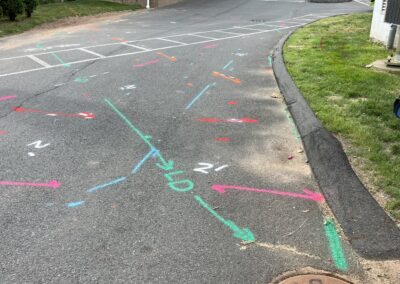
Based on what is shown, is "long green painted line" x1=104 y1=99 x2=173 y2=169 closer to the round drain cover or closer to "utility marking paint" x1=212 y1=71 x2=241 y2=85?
the round drain cover

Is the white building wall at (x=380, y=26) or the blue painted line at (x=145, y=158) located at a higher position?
the white building wall at (x=380, y=26)

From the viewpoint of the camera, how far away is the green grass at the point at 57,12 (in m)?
15.7

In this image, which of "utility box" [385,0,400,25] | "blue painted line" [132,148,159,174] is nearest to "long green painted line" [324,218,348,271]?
"blue painted line" [132,148,159,174]

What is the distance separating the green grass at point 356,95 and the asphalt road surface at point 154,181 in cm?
58

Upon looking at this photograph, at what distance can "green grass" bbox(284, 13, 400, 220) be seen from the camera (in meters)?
4.59

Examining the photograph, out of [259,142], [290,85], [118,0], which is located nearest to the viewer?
[259,142]

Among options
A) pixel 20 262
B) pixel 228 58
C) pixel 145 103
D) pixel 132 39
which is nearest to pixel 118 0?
pixel 132 39

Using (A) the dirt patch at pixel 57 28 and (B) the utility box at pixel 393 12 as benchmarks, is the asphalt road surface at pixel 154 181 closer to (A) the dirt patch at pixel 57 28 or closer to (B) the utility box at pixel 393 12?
(B) the utility box at pixel 393 12

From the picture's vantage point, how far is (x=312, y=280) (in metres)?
3.10

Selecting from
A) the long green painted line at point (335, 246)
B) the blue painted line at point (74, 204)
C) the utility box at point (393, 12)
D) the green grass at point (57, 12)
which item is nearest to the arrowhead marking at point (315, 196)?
the long green painted line at point (335, 246)

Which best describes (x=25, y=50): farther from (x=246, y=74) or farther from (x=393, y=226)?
(x=393, y=226)

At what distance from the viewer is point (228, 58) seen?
1093 cm

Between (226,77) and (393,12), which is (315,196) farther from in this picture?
(393,12)

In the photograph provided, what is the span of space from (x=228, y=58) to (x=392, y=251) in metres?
8.17
